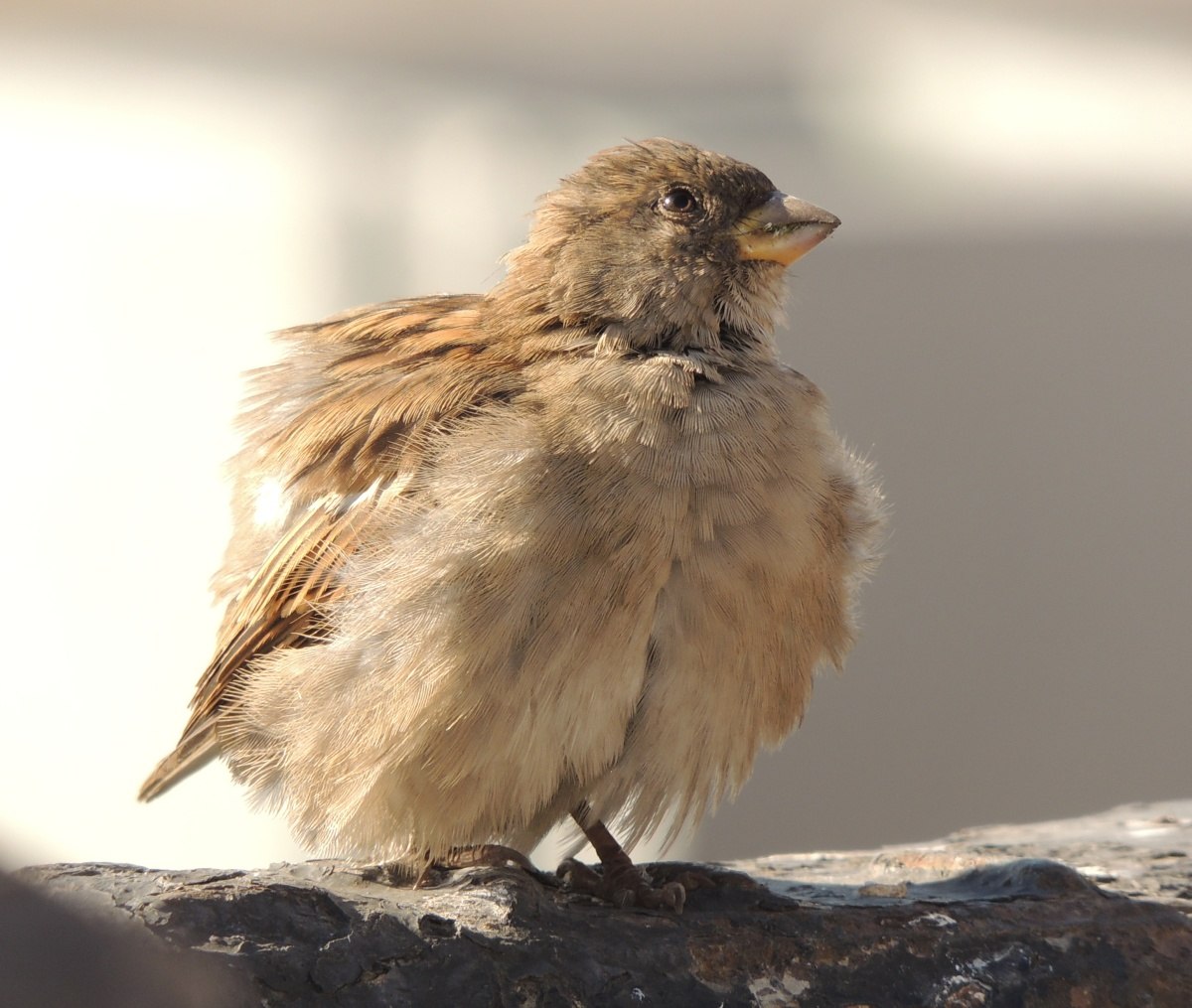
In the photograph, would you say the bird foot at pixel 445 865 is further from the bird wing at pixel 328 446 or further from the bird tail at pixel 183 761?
the bird tail at pixel 183 761

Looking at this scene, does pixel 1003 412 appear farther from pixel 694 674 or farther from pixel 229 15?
pixel 694 674

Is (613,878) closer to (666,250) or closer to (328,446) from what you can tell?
(328,446)

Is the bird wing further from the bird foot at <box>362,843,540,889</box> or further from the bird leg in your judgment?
the bird leg

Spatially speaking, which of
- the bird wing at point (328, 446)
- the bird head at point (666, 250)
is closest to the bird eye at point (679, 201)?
the bird head at point (666, 250)

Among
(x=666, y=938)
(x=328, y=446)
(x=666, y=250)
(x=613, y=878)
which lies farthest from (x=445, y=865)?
(x=666, y=250)

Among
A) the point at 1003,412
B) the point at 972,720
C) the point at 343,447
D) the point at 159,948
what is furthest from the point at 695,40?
the point at 159,948
